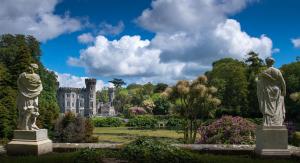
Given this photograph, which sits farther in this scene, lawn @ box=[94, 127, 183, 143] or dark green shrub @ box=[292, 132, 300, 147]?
lawn @ box=[94, 127, 183, 143]

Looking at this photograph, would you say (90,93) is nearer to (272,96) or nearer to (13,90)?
(13,90)

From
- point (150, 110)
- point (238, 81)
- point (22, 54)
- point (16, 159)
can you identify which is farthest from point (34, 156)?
point (150, 110)

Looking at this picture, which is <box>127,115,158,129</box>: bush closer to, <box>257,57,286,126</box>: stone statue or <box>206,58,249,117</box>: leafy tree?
<box>206,58,249,117</box>: leafy tree

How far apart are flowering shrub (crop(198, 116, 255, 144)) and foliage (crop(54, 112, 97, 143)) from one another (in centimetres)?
589

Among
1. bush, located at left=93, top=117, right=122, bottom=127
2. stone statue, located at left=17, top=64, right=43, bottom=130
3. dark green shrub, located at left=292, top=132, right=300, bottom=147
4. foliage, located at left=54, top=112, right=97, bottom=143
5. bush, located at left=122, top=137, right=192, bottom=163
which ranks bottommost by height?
bush, located at left=93, top=117, right=122, bottom=127

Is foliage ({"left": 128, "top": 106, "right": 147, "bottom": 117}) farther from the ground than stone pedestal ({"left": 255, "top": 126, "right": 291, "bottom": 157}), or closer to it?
closer to it

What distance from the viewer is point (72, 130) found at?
719 inches

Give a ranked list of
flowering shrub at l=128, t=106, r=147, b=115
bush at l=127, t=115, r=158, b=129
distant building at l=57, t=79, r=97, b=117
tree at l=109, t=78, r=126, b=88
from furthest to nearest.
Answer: tree at l=109, t=78, r=126, b=88
distant building at l=57, t=79, r=97, b=117
flowering shrub at l=128, t=106, r=147, b=115
bush at l=127, t=115, r=158, b=129

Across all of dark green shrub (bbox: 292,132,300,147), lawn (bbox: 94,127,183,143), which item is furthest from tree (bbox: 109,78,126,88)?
dark green shrub (bbox: 292,132,300,147)

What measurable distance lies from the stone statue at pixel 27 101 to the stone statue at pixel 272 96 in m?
6.19

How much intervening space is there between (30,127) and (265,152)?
20.7 feet

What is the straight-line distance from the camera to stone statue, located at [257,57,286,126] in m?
9.72

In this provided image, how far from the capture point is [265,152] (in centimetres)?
941

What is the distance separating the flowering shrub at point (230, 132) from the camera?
51.1 feet
